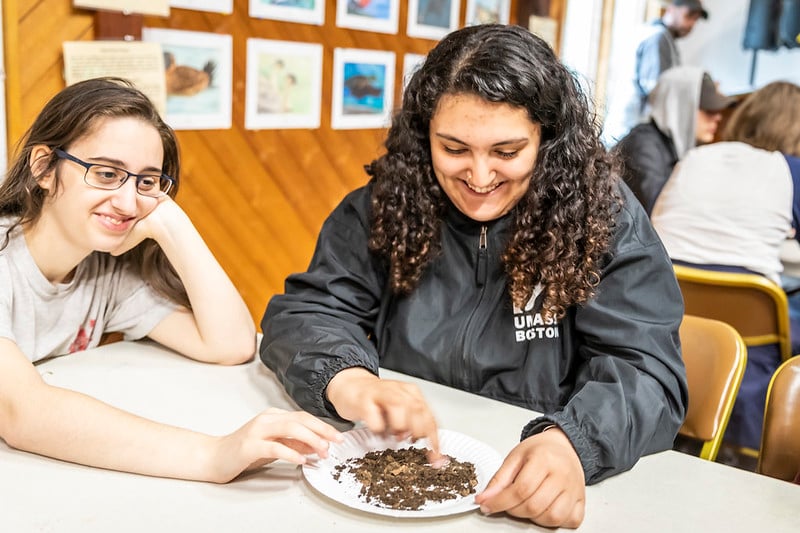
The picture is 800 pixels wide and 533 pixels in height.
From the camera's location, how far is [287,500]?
Result: 1068 millimetres

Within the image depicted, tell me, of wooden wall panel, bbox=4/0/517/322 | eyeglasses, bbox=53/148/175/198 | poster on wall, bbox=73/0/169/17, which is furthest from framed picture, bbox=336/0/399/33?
eyeglasses, bbox=53/148/175/198

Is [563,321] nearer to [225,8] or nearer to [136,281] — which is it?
[136,281]

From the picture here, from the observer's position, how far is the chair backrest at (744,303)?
233cm

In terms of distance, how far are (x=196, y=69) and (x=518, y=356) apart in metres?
1.81

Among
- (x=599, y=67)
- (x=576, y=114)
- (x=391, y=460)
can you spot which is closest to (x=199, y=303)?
(x=391, y=460)

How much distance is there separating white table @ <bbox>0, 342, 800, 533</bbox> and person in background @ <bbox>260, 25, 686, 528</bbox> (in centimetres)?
8

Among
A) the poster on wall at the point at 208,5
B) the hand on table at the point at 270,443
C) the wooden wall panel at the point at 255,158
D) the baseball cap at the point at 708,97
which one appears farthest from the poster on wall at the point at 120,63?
the baseball cap at the point at 708,97

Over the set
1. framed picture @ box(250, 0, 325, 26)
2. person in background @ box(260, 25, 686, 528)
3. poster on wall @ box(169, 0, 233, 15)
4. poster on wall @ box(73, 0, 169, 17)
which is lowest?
person in background @ box(260, 25, 686, 528)

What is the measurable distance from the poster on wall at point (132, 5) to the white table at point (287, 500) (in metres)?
1.48

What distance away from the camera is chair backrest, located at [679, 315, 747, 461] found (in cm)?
156

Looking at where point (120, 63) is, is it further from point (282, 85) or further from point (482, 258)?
point (482, 258)

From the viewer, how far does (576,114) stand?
4.70 feet

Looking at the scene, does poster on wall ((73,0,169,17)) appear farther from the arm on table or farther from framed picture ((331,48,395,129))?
the arm on table

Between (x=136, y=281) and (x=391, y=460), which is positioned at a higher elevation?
(x=136, y=281)
